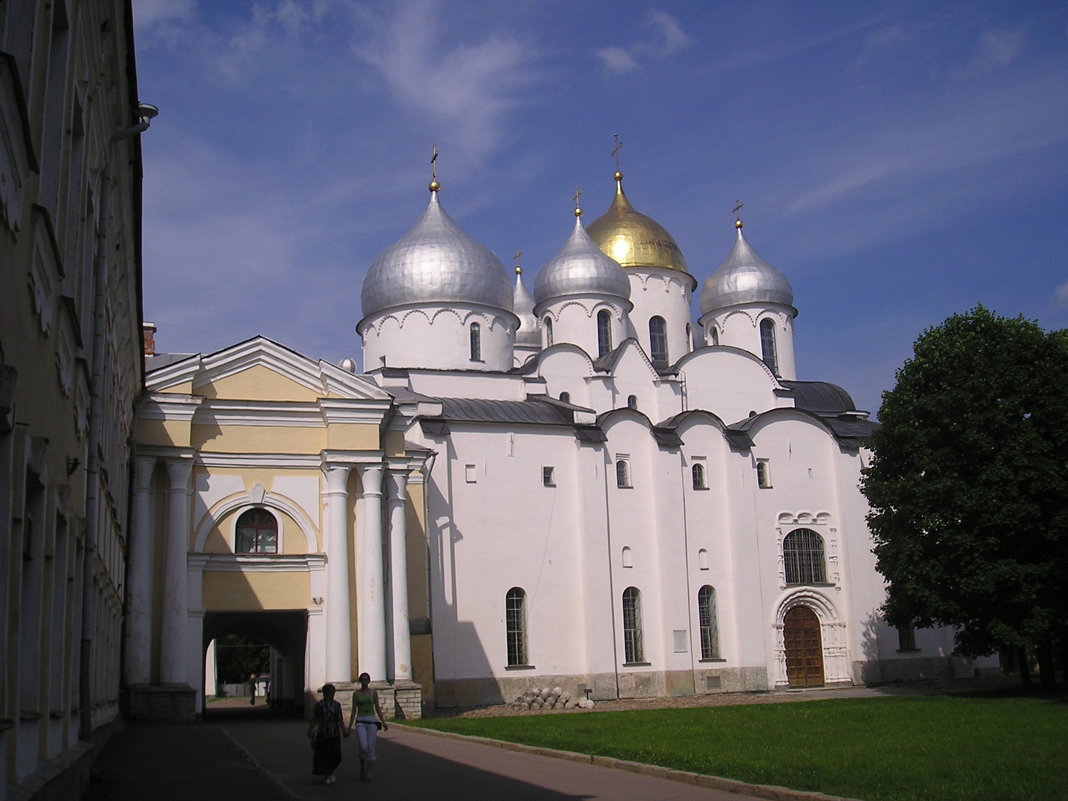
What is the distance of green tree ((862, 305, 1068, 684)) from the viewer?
27969mm

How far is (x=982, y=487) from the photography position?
93.8 feet

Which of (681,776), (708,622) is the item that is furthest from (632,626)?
(681,776)

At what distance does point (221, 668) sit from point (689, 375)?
3773cm

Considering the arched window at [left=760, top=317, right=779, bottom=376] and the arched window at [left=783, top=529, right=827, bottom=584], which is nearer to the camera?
the arched window at [left=783, top=529, right=827, bottom=584]

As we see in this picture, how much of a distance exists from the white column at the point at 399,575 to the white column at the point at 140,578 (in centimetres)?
526

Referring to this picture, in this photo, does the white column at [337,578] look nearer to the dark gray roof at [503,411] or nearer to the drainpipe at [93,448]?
the dark gray roof at [503,411]

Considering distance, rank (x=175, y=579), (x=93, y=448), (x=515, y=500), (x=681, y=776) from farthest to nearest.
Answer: (x=515, y=500) < (x=175, y=579) < (x=681, y=776) < (x=93, y=448)

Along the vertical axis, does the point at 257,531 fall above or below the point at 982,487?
below

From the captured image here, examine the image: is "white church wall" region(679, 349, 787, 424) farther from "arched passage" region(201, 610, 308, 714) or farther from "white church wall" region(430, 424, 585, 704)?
"arched passage" region(201, 610, 308, 714)

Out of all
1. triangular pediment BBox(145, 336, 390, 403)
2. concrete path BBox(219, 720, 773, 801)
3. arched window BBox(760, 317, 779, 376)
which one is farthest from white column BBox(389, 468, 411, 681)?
arched window BBox(760, 317, 779, 376)

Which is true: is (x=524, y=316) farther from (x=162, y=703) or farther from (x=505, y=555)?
(x=162, y=703)

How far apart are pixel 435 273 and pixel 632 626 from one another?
42.5ft

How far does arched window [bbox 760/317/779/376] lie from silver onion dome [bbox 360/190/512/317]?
40.0 ft

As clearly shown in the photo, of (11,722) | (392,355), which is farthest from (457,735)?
(392,355)
